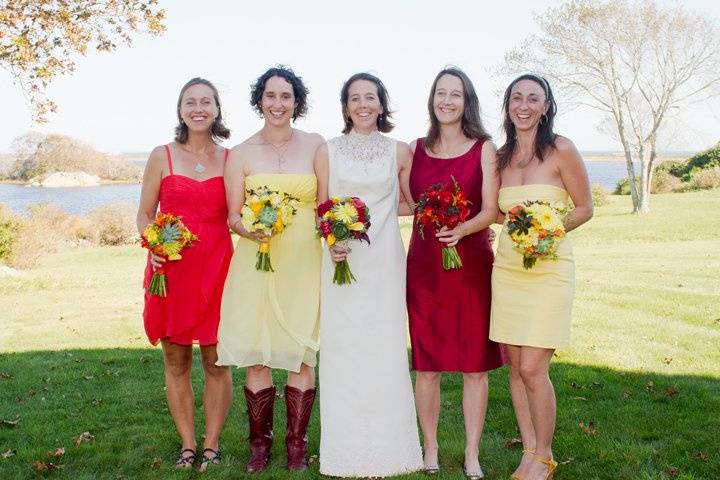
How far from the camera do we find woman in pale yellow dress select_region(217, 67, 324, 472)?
5047mm

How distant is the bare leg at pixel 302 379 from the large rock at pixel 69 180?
39.2 m

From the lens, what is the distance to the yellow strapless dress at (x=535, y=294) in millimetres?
4617

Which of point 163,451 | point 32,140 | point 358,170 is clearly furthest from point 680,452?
point 32,140

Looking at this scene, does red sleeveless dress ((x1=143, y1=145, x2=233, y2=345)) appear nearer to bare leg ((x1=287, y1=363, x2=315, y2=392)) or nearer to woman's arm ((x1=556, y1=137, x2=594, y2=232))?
bare leg ((x1=287, y1=363, x2=315, y2=392))

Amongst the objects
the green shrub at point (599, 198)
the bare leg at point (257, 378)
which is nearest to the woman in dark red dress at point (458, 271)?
the bare leg at point (257, 378)

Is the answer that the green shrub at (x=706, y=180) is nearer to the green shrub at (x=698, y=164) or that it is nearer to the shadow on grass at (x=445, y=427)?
the green shrub at (x=698, y=164)

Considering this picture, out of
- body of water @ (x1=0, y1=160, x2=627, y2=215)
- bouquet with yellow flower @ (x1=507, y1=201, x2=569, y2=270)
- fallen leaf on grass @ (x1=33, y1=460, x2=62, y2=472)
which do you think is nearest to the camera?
bouquet with yellow flower @ (x1=507, y1=201, x2=569, y2=270)

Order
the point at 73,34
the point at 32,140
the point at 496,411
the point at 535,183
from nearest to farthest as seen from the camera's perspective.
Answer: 1. the point at 535,183
2. the point at 496,411
3. the point at 73,34
4. the point at 32,140

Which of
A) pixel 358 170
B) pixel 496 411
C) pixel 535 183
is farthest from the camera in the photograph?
pixel 496 411

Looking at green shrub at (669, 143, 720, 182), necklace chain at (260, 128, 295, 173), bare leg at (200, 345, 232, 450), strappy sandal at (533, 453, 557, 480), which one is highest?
green shrub at (669, 143, 720, 182)

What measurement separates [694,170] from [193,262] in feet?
148

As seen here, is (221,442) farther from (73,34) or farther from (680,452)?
(73,34)

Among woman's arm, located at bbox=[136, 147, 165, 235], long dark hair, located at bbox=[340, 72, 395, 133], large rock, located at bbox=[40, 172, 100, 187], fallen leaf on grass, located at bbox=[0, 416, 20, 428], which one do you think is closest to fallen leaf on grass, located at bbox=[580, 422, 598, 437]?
long dark hair, located at bbox=[340, 72, 395, 133]

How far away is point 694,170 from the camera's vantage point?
146 ft
